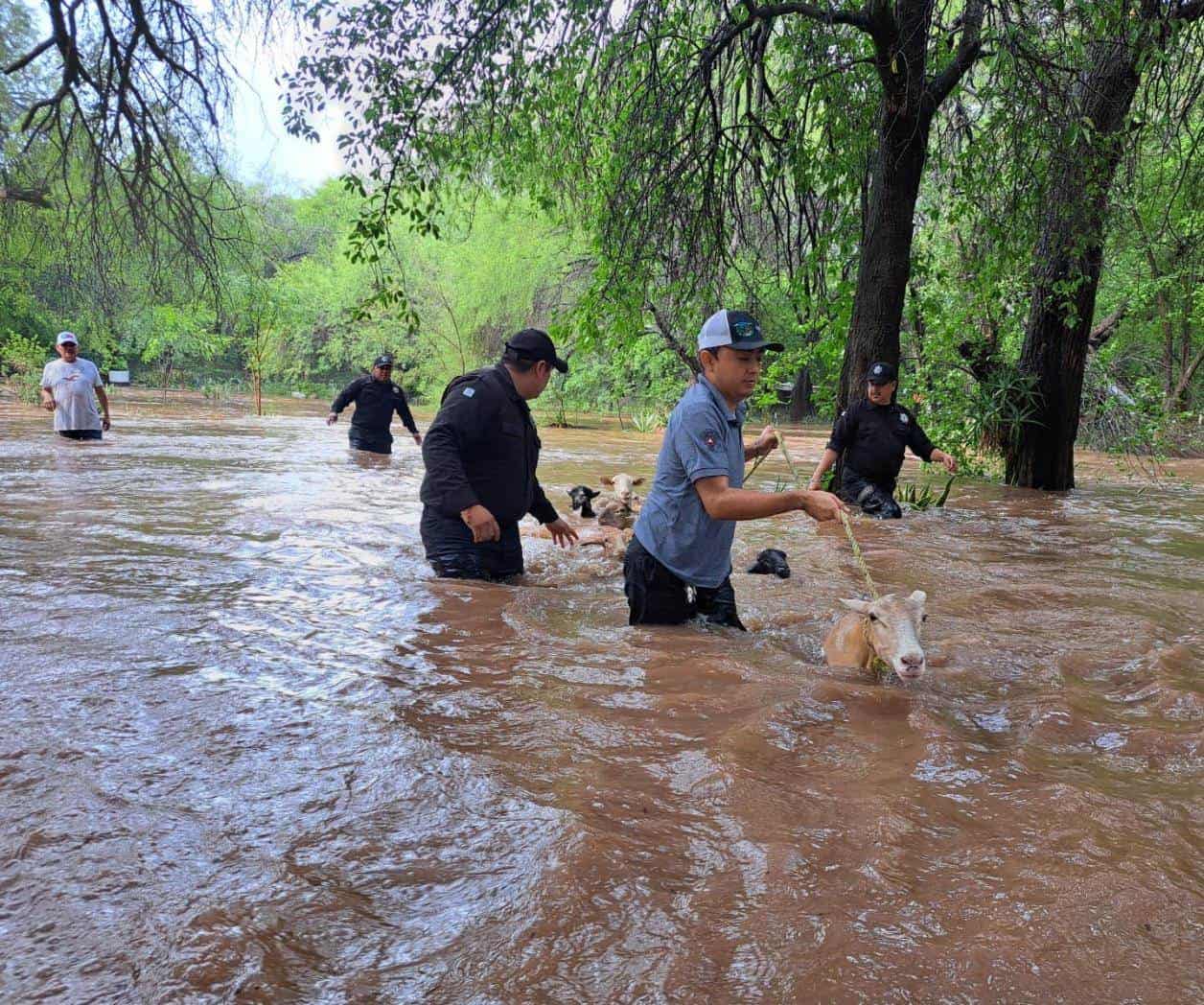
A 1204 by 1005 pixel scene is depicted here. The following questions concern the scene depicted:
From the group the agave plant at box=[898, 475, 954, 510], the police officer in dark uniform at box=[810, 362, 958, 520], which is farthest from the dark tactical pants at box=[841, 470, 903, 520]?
the agave plant at box=[898, 475, 954, 510]

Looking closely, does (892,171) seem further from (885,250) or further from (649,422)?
(649,422)

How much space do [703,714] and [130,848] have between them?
2164 millimetres

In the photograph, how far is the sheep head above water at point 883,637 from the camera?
4258 mm

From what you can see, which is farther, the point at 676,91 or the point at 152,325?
the point at 152,325

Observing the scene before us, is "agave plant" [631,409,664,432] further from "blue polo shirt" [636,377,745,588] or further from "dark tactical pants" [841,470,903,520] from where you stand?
"blue polo shirt" [636,377,745,588]

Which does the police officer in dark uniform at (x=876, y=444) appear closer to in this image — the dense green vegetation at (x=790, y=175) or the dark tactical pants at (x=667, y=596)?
the dense green vegetation at (x=790, y=175)

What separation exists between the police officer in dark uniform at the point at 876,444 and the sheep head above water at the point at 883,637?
5.13 meters

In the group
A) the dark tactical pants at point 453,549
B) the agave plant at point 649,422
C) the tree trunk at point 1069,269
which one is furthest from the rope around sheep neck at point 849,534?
the agave plant at point 649,422

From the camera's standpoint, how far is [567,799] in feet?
9.86

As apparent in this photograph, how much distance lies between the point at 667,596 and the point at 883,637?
49.6 inches

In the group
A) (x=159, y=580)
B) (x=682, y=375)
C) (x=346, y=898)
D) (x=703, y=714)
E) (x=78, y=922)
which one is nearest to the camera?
(x=78, y=922)

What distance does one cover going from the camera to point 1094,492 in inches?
555

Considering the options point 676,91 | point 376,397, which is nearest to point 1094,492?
point 676,91

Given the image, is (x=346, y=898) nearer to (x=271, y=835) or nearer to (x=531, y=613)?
(x=271, y=835)
